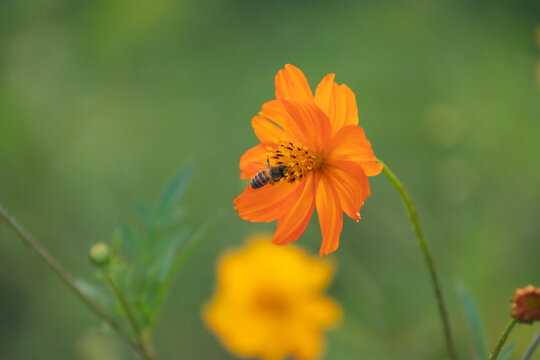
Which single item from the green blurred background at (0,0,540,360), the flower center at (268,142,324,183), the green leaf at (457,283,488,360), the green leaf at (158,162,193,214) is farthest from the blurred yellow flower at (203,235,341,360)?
the flower center at (268,142,324,183)

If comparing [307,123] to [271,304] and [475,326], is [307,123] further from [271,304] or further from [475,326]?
[271,304]

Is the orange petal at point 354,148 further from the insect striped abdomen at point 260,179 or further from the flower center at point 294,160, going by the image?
the insect striped abdomen at point 260,179

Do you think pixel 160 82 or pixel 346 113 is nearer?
pixel 346 113

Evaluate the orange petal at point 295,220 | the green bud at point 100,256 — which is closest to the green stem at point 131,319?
the green bud at point 100,256

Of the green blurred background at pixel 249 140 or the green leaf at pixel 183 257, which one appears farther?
the green blurred background at pixel 249 140

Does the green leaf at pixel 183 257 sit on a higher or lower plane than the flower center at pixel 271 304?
higher

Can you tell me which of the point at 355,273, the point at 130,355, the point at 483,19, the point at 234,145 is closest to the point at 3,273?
the point at 130,355

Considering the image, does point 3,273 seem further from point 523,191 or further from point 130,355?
point 523,191
